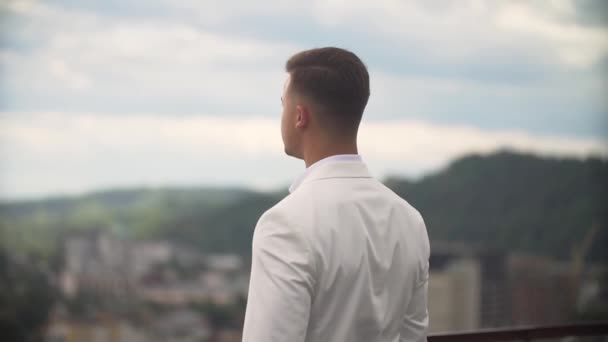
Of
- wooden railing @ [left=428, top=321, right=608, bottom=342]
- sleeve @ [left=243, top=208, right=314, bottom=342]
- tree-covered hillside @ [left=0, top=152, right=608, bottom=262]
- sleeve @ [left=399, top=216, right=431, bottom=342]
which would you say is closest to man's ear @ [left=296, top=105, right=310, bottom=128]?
sleeve @ [left=243, top=208, right=314, bottom=342]

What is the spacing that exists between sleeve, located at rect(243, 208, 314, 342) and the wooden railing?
2.55ft

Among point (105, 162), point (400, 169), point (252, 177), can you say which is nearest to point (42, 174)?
point (105, 162)

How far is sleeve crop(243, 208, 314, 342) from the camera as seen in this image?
896mm

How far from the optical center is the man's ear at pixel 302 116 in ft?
3.27

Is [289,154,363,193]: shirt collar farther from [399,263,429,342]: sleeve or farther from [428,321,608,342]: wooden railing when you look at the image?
[428,321,608,342]: wooden railing

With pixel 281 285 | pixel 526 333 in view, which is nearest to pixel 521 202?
pixel 526 333

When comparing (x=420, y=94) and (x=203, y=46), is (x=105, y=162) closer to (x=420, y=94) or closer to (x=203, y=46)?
(x=203, y=46)

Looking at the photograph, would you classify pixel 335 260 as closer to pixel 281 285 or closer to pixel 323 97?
pixel 281 285

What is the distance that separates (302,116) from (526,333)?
3.58 ft

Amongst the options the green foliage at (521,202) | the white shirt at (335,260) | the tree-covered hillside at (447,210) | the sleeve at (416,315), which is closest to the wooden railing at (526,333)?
the sleeve at (416,315)

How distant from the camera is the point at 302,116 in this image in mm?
998

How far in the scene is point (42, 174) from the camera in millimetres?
26188

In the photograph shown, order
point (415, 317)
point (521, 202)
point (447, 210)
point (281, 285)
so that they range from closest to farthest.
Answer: point (281, 285) → point (415, 317) → point (447, 210) → point (521, 202)

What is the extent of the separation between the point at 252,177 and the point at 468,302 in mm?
7627
